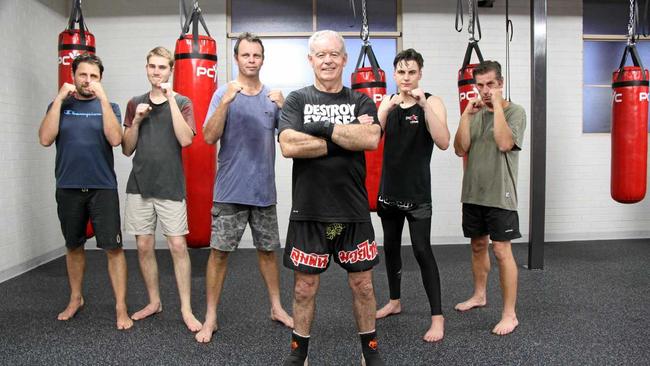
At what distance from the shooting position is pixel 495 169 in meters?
2.82

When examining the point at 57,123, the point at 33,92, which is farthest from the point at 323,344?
the point at 33,92

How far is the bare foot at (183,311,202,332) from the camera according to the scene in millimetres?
2787

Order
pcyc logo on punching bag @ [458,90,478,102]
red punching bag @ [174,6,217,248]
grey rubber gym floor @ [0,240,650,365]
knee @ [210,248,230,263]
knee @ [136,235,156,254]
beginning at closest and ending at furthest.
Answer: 1. grey rubber gym floor @ [0,240,650,365]
2. knee @ [210,248,230,263]
3. knee @ [136,235,156,254]
4. red punching bag @ [174,6,217,248]
5. pcyc logo on punching bag @ [458,90,478,102]

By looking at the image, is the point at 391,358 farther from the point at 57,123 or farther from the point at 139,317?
the point at 57,123

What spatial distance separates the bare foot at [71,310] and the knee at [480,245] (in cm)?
253

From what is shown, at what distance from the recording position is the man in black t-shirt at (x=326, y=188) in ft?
6.56

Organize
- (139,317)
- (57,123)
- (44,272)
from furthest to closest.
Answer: (44,272) < (139,317) < (57,123)

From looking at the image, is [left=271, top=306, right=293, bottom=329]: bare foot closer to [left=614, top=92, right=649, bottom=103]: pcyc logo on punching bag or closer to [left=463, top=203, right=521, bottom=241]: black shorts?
[left=463, top=203, right=521, bottom=241]: black shorts

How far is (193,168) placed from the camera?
125 inches

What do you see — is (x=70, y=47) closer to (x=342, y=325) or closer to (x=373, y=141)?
(x=373, y=141)

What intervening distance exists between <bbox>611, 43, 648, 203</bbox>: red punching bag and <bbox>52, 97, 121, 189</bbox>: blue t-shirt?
3672 millimetres

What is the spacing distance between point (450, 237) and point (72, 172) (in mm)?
4049

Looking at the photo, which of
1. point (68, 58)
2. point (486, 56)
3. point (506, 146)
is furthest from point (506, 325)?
point (486, 56)

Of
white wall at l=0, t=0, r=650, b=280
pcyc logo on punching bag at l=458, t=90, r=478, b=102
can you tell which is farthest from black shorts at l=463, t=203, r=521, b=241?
white wall at l=0, t=0, r=650, b=280
